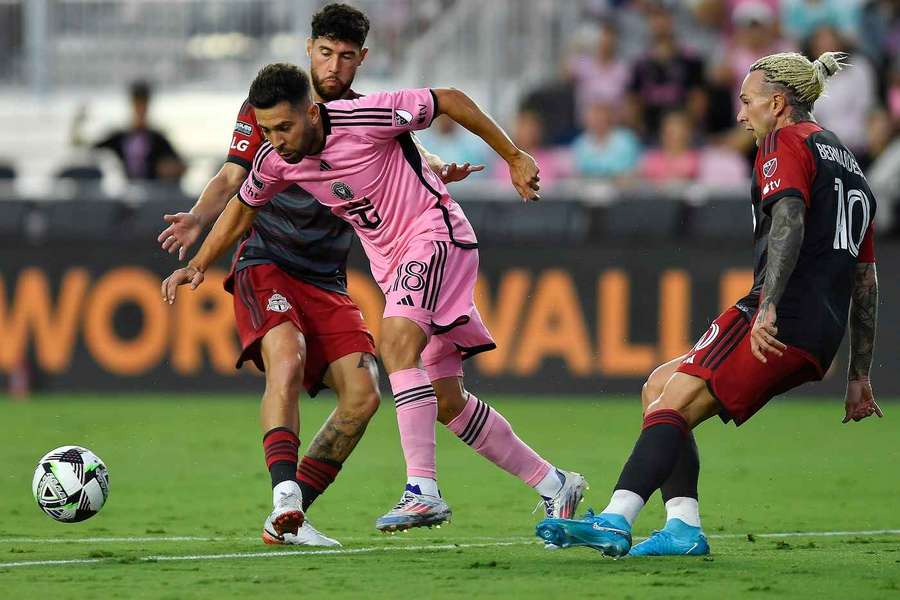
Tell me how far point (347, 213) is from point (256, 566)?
5.65 feet

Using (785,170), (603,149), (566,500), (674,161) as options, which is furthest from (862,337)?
(603,149)

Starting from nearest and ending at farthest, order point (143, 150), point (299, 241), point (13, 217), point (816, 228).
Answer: point (816, 228) → point (299, 241) → point (13, 217) → point (143, 150)

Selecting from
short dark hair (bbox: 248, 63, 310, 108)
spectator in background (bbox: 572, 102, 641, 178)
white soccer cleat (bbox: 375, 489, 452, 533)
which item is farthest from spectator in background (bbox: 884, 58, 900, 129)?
white soccer cleat (bbox: 375, 489, 452, 533)

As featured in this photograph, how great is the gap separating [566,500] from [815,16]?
37.1 feet

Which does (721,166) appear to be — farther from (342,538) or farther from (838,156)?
(838,156)

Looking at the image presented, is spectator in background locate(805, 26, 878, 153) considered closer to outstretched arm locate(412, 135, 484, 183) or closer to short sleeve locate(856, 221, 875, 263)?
outstretched arm locate(412, 135, 484, 183)

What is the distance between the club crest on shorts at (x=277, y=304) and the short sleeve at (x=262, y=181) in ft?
1.71

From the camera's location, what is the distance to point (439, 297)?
7137 millimetres

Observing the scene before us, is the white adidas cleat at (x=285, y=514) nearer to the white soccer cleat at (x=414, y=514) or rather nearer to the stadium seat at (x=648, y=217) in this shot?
the white soccer cleat at (x=414, y=514)

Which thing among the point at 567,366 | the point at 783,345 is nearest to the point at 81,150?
the point at 567,366

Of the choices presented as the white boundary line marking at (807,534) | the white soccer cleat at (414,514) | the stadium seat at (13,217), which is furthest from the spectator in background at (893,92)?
the white soccer cleat at (414,514)

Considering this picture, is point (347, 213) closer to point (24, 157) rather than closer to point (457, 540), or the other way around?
point (457, 540)

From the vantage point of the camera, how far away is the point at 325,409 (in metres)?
14.0

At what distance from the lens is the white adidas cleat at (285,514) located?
22.2 feet
